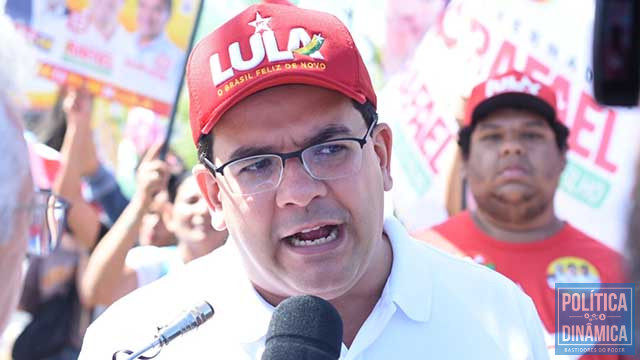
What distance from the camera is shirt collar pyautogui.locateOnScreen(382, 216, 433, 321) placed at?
210 centimetres

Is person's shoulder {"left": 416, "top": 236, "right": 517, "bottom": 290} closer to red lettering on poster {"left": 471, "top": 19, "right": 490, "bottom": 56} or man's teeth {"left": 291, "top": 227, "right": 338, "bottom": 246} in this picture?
man's teeth {"left": 291, "top": 227, "right": 338, "bottom": 246}

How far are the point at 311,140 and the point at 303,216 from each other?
0.17 meters

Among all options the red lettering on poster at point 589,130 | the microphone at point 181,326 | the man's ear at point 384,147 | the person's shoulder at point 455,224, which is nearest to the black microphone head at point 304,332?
the microphone at point 181,326

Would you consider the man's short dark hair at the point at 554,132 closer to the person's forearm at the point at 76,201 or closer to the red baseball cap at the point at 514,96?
the red baseball cap at the point at 514,96

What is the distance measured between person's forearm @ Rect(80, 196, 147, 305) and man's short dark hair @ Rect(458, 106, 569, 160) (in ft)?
4.80

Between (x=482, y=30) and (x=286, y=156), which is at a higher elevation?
(x=286, y=156)

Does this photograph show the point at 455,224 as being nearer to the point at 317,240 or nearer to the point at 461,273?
the point at 461,273

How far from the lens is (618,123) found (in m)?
4.39

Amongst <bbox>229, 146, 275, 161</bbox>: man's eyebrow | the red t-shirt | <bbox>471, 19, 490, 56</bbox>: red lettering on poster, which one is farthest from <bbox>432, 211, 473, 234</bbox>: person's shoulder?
<bbox>229, 146, 275, 161</bbox>: man's eyebrow

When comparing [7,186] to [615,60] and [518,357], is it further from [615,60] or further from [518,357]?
[518,357]

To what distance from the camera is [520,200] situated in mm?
3900

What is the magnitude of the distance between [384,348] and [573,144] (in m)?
2.73

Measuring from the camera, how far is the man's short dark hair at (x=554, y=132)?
406 centimetres

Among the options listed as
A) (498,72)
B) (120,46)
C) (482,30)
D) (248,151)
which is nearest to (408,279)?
(248,151)
